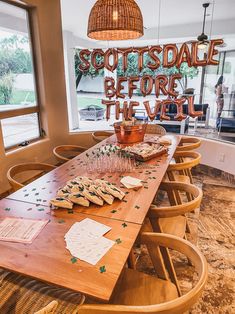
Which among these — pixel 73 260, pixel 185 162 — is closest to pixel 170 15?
pixel 185 162

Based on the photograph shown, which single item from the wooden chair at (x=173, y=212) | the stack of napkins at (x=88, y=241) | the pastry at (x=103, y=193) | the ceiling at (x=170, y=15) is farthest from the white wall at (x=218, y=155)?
the stack of napkins at (x=88, y=241)

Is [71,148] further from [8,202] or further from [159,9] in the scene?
[159,9]

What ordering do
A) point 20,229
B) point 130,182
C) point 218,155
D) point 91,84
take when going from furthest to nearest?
1. point 91,84
2. point 218,155
3. point 130,182
4. point 20,229

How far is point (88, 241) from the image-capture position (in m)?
1.19

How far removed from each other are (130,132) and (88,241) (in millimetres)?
1830

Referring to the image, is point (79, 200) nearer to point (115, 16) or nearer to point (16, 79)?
point (115, 16)

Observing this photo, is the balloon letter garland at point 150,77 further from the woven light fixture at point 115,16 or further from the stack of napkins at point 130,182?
the stack of napkins at point 130,182

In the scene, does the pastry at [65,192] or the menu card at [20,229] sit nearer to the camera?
the menu card at [20,229]

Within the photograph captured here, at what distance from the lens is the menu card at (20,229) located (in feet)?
3.99

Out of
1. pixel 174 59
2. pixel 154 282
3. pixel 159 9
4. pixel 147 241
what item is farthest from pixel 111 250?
pixel 159 9

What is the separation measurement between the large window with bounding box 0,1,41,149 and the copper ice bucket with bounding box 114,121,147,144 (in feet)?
5.06

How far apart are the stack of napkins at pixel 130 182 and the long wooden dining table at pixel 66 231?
4 cm

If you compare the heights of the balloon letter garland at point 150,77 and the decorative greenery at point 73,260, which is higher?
the balloon letter garland at point 150,77

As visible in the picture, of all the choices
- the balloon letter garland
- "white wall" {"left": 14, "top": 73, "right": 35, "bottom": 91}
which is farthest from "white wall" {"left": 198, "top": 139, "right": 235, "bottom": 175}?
"white wall" {"left": 14, "top": 73, "right": 35, "bottom": 91}
